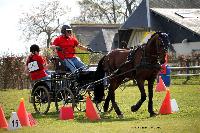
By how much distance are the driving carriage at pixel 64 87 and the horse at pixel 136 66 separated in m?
0.34

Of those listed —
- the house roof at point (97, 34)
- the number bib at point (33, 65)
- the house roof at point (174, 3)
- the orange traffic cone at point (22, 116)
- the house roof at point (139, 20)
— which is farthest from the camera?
the house roof at point (97, 34)

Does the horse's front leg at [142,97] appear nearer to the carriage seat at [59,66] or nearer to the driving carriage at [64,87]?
the driving carriage at [64,87]

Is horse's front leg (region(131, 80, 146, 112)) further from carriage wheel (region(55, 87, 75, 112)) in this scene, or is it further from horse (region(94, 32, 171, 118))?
carriage wheel (region(55, 87, 75, 112))

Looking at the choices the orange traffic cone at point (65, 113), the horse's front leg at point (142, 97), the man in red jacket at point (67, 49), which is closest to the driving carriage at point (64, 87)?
the man in red jacket at point (67, 49)

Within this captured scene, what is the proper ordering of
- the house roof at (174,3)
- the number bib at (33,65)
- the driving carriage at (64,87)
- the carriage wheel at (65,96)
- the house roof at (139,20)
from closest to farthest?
the carriage wheel at (65,96) < the driving carriage at (64,87) < the number bib at (33,65) < the house roof at (139,20) < the house roof at (174,3)

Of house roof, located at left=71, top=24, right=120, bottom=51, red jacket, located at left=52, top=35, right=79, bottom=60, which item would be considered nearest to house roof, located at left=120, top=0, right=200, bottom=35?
house roof, located at left=71, top=24, right=120, bottom=51

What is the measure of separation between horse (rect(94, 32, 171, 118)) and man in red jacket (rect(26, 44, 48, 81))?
1.87m

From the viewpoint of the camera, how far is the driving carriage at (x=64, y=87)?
15.2 m

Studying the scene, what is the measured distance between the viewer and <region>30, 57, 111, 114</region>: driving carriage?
1523 centimetres

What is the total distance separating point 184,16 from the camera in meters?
49.3

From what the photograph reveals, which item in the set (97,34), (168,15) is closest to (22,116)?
(168,15)

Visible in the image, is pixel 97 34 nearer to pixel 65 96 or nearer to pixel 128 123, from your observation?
pixel 65 96

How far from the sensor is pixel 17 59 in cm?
3238

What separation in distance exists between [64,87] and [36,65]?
1.26m
